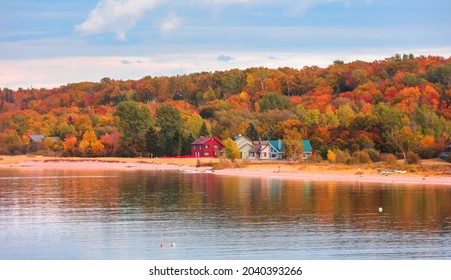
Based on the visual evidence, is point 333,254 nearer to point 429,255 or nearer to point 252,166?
point 429,255

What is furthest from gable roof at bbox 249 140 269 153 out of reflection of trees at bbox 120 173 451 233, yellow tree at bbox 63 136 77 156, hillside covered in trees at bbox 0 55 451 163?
reflection of trees at bbox 120 173 451 233

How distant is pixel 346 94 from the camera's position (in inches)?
6117

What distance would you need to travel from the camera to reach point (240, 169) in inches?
3644

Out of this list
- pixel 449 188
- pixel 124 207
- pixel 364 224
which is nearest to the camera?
pixel 364 224

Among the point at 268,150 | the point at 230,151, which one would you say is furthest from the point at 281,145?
the point at 230,151

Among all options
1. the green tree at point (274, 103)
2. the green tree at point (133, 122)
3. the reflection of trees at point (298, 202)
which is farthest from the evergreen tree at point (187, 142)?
the reflection of trees at point (298, 202)

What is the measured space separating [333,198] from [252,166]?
4008 cm

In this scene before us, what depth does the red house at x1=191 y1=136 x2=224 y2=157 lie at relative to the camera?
4712 inches

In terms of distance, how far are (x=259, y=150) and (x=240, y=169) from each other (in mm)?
19861

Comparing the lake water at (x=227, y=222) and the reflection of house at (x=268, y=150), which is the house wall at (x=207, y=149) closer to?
the reflection of house at (x=268, y=150)

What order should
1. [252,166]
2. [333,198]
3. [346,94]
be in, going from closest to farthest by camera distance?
[333,198] → [252,166] → [346,94]

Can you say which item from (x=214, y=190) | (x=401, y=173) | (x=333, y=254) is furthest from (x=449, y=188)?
(x=333, y=254)

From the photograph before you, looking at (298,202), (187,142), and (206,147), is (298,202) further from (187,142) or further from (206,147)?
(187,142)

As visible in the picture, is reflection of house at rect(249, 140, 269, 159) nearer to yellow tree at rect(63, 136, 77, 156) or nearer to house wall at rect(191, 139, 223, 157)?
house wall at rect(191, 139, 223, 157)
